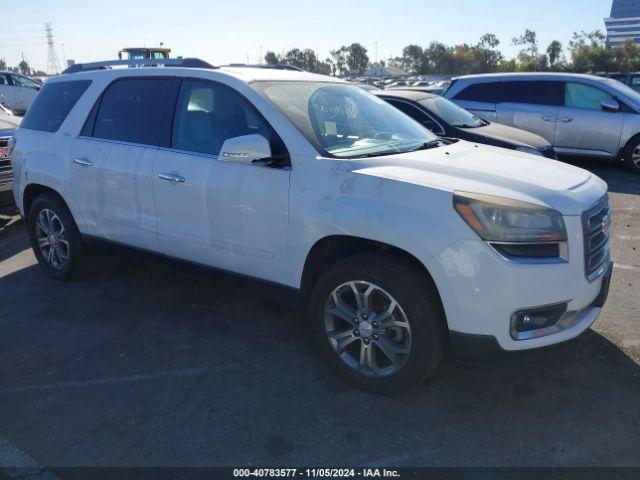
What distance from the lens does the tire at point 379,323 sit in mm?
2914

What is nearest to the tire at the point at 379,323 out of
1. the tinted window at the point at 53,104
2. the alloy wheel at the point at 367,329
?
the alloy wheel at the point at 367,329

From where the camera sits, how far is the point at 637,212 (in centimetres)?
710

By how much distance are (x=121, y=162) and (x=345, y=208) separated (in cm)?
201

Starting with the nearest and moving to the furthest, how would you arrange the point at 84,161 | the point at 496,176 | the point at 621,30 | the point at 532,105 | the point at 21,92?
the point at 496,176, the point at 84,161, the point at 532,105, the point at 21,92, the point at 621,30

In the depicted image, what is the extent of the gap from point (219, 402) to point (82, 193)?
91.9 inches

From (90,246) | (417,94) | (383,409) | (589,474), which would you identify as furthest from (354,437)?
(417,94)

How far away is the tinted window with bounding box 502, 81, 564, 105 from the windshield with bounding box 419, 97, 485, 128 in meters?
2.40

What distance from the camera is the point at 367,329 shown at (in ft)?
10.4

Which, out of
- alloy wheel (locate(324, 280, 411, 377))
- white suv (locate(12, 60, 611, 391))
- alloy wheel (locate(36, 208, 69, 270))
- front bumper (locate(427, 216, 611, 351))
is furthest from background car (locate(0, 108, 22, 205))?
front bumper (locate(427, 216, 611, 351))

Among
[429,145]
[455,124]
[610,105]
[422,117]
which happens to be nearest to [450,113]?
[455,124]

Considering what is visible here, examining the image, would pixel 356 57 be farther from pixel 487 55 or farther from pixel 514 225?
pixel 514 225

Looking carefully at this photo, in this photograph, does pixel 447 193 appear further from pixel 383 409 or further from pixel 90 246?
pixel 90 246

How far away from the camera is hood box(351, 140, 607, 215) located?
2.88 metres

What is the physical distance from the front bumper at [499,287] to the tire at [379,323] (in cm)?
14
